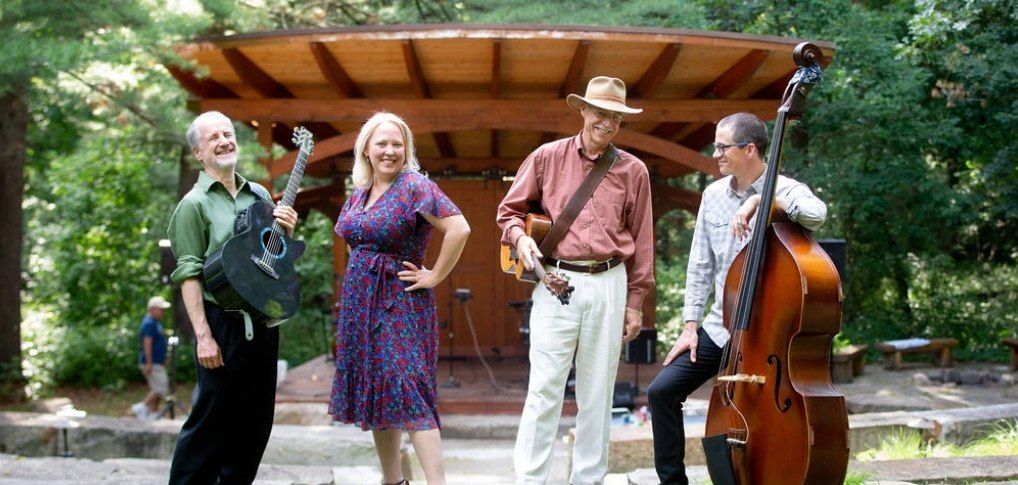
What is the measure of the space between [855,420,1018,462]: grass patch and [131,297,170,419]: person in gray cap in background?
8333mm

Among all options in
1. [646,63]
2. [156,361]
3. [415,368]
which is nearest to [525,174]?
[415,368]

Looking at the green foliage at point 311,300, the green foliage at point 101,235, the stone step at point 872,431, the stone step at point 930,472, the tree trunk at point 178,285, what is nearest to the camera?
the stone step at point 930,472

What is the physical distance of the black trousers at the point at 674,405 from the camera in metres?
4.05

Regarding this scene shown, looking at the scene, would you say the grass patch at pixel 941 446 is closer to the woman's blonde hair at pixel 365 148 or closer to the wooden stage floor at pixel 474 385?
the woman's blonde hair at pixel 365 148

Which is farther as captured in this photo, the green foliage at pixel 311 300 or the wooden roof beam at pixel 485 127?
the green foliage at pixel 311 300

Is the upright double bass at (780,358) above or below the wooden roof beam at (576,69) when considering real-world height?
below

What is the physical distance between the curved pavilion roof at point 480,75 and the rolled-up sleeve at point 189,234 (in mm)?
4284

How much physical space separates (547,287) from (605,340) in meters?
0.35

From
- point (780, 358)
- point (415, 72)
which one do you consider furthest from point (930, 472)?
point (415, 72)

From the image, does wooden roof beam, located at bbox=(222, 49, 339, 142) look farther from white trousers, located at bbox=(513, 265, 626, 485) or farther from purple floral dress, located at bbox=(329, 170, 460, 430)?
white trousers, located at bbox=(513, 265, 626, 485)

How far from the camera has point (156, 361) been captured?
39.5 feet

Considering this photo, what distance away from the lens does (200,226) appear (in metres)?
3.90

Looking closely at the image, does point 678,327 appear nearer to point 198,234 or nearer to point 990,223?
point 990,223

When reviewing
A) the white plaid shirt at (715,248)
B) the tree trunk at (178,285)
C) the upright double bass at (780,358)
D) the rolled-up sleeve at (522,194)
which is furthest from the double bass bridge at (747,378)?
the tree trunk at (178,285)
